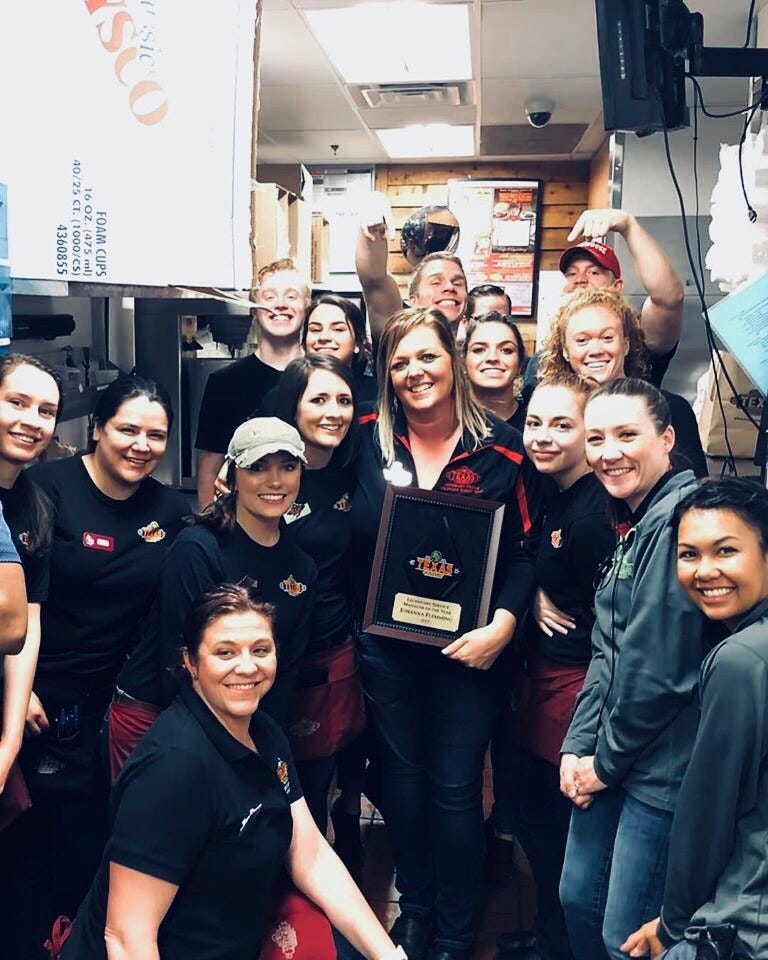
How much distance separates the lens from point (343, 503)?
2035 millimetres

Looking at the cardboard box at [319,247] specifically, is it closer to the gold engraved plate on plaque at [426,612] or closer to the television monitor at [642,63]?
the television monitor at [642,63]

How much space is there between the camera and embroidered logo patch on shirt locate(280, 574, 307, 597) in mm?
1829

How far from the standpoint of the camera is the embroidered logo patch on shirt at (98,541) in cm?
182

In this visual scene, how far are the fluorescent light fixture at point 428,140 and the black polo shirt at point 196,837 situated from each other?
417cm

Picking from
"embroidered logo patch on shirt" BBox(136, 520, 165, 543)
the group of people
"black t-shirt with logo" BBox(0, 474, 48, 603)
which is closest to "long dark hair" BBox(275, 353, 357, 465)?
the group of people

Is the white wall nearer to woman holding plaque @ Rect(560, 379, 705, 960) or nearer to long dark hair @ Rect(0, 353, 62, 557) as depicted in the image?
woman holding plaque @ Rect(560, 379, 705, 960)

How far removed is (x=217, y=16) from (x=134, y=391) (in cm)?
78

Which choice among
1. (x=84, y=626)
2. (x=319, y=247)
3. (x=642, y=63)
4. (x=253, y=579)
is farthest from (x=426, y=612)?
(x=319, y=247)

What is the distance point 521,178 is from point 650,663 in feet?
16.3

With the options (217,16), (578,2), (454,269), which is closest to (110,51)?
(217,16)

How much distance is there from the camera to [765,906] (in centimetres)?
127

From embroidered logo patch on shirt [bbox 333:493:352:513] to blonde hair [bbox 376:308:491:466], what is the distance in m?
0.12

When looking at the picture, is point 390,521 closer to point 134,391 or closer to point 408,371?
point 408,371

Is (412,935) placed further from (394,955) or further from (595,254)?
(595,254)
